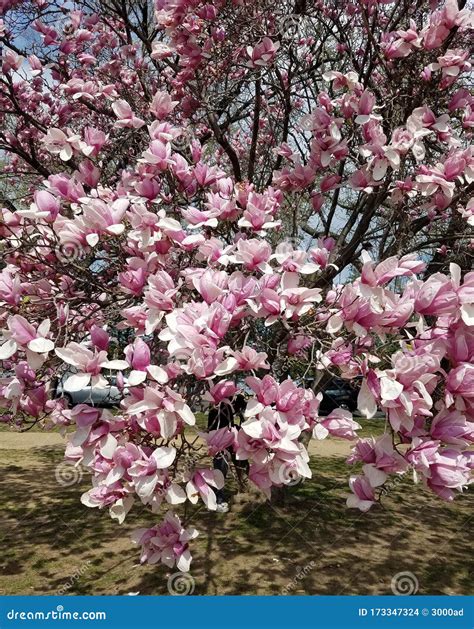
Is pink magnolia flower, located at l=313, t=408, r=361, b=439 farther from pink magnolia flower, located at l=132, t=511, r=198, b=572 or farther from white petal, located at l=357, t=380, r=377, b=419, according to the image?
pink magnolia flower, located at l=132, t=511, r=198, b=572

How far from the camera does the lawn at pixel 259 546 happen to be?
3.84 m

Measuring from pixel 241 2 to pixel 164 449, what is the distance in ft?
8.90

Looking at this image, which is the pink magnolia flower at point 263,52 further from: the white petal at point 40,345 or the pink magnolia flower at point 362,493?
the pink magnolia flower at point 362,493

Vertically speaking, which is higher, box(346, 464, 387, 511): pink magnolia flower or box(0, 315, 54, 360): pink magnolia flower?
box(0, 315, 54, 360): pink magnolia flower

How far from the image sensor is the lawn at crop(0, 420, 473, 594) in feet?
12.6

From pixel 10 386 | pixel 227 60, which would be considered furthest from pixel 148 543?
pixel 227 60

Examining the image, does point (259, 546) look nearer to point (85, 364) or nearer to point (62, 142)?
point (85, 364)

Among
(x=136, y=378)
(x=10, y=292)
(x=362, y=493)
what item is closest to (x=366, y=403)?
(x=362, y=493)

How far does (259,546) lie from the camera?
456cm

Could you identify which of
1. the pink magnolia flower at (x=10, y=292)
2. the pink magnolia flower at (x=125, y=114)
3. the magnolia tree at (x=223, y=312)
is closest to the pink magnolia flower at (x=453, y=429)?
the magnolia tree at (x=223, y=312)

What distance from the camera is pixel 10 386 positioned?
203cm

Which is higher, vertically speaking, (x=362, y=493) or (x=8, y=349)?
(x=8, y=349)

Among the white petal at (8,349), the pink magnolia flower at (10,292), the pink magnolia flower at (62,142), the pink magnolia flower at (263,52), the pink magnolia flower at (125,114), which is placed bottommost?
the white petal at (8,349)

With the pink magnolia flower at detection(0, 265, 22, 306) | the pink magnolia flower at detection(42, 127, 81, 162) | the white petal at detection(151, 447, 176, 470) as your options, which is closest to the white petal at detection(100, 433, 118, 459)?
the white petal at detection(151, 447, 176, 470)
